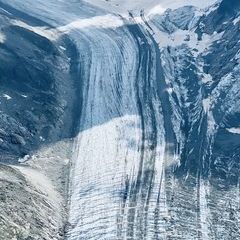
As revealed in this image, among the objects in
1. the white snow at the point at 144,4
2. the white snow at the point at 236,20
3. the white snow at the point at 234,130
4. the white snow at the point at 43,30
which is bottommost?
the white snow at the point at 234,130

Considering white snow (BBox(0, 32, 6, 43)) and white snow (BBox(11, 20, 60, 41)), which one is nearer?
white snow (BBox(0, 32, 6, 43))

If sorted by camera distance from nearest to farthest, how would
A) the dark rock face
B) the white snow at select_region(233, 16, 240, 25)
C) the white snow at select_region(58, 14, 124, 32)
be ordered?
the dark rock face
the white snow at select_region(233, 16, 240, 25)
the white snow at select_region(58, 14, 124, 32)

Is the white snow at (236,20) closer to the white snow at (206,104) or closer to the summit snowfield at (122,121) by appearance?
the summit snowfield at (122,121)

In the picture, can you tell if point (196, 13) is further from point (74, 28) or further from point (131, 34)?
point (74, 28)

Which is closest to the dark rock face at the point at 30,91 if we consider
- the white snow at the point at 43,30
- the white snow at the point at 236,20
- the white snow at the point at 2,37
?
the white snow at the point at 2,37

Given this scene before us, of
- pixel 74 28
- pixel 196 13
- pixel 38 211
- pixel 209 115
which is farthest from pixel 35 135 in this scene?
pixel 196 13

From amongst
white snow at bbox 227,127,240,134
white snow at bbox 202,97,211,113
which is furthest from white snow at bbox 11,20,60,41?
white snow at bbox 227,127,240,134

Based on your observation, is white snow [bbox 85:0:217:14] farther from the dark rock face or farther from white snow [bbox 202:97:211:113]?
white snow [bbox 202:97:211:113]

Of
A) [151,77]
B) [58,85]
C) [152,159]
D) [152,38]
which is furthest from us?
[152,38]
